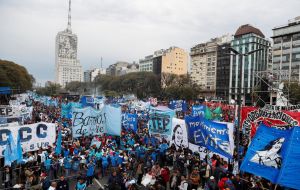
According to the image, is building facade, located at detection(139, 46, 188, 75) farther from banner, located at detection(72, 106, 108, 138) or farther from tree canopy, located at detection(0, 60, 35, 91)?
banner, located at detection(72, 106, 108, 138)

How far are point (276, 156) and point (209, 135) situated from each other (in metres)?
4.16

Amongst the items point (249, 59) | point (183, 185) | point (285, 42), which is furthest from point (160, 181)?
point (249, 59)

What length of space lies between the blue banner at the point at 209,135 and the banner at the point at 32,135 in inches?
249

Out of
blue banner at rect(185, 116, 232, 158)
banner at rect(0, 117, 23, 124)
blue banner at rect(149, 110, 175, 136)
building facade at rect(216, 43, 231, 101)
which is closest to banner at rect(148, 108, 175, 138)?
blue banner at rect(149, 110, 175, 136)

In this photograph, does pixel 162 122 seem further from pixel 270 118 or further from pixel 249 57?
pixel 249 57

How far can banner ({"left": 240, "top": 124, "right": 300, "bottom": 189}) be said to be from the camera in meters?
6.92

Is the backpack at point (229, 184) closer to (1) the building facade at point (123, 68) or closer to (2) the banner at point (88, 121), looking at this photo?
(2) the banner at point (88, 121)

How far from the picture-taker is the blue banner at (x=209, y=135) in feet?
35.8

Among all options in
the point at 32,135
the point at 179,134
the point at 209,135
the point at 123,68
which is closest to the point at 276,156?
the point at 209,135

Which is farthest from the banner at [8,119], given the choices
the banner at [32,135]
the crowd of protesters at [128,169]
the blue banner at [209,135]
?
the blue banner at [209,135]

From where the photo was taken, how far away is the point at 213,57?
11256cm

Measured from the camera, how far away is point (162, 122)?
15094 mm

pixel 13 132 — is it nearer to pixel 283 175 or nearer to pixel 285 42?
pixel 283 175

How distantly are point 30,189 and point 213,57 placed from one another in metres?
108
